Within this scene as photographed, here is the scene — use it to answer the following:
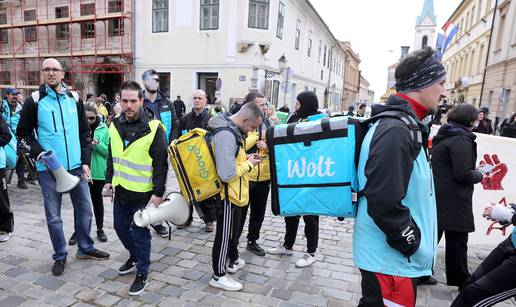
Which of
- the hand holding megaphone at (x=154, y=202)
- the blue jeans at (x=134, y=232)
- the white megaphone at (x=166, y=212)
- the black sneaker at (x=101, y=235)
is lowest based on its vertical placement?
the black sneaker at (x=101, y=235)

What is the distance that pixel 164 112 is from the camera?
16.5 ft

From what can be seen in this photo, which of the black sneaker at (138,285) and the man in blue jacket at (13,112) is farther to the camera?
the man in blue jacket at (13,112)

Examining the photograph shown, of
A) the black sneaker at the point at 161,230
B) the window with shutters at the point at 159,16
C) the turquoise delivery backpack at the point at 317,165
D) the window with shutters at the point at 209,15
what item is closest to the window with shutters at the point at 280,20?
the window with shutters at the point at 209,15

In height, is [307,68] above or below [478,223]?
above

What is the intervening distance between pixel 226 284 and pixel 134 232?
1023mm

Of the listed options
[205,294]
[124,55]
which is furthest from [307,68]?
[205,294]

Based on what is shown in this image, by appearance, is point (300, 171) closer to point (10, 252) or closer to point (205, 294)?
point (205, 294)

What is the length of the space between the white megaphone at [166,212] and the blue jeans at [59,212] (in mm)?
1051

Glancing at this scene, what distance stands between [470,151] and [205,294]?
285 cm

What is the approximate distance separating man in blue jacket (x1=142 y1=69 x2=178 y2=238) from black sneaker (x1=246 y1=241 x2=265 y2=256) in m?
1.21

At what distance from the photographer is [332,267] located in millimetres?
3906

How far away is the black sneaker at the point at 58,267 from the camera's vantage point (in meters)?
3.44

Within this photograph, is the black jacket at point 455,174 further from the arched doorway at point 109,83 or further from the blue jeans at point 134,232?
the arched doorway at point 109,83

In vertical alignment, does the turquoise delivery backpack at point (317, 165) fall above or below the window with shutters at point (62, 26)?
below
